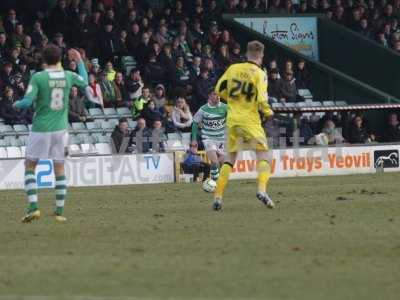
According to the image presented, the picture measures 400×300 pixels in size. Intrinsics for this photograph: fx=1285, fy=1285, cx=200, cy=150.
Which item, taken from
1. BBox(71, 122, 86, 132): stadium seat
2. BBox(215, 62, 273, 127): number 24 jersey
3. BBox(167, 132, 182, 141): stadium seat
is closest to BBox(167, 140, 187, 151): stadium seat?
BBox(167, 132, 182, 141): stadium seat

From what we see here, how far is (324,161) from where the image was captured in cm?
3247

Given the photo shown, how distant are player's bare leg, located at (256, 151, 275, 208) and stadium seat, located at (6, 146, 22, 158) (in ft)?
41.5

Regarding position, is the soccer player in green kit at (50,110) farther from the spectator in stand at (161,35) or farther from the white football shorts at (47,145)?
the spectator in stand at (161,35)

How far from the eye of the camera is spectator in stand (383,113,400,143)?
117 ft

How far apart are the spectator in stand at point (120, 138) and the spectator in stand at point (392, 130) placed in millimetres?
8386

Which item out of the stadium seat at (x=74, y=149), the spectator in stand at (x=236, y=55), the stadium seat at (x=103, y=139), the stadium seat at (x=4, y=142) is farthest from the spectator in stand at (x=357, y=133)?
the stadium seat at (x=4, y=142)

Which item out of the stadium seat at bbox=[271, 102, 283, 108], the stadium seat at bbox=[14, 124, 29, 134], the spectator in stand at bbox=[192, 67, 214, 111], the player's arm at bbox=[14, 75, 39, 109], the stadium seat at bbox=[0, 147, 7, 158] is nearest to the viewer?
the player's arm at bbox=[14, 75, 39, 109]

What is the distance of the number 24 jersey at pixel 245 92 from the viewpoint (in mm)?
17641

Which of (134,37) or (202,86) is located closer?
(202,86)

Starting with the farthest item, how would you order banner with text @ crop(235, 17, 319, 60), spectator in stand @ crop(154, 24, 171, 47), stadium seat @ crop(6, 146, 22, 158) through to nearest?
banner with text @ crop(235, 17, 319, 60)
spectator in stand @ crop(154, 24, 171, 47)
stadium seat @ crop(6, 146, 22, 158)

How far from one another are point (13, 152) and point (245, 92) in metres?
13.0

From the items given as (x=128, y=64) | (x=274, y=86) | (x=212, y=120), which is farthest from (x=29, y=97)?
(x=274, y=86)

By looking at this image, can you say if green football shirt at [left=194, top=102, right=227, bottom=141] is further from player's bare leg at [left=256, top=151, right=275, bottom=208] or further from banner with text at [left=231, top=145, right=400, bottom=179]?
player's bare leg at [left=256, top=151, right=275, bottom=208]

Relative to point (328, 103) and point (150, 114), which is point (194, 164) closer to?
point (150, 114)
